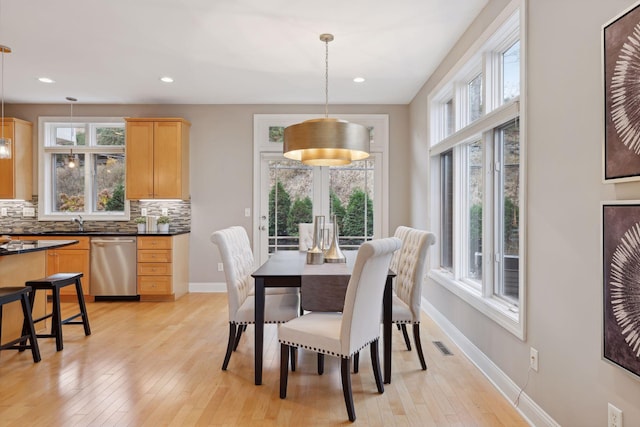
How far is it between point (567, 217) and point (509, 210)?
89 cm

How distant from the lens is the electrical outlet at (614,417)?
4.96 feet

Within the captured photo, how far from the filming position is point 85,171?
216 inches

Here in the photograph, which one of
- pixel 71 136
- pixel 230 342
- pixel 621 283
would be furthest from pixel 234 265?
pixel 71 136

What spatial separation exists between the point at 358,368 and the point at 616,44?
237 cm

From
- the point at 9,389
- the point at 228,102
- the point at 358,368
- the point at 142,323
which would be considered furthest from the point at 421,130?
the point at 9,389

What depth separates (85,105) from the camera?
5.48m

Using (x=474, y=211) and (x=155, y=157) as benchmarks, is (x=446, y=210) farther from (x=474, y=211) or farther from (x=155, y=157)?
(x=155, y=157)

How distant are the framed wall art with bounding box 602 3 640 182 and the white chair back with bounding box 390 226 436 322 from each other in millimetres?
1356

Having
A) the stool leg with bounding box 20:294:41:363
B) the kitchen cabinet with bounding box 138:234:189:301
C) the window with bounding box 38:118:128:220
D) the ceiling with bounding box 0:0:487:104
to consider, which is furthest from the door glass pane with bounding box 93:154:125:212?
the stool leg with bounding box 20:294:41:363

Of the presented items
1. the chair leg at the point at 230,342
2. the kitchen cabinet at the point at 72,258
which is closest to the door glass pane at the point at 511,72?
the chair leg at the point at 230,342

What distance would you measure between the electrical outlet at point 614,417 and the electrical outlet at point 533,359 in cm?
54

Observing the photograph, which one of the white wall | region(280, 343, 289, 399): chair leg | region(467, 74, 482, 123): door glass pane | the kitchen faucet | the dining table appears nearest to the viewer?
the white wall

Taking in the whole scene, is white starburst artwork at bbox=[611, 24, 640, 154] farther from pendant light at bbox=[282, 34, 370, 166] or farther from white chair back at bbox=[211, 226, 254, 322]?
white chair back at bbox=[211, 226, 254, 322]

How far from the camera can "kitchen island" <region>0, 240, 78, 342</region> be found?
125 inches
